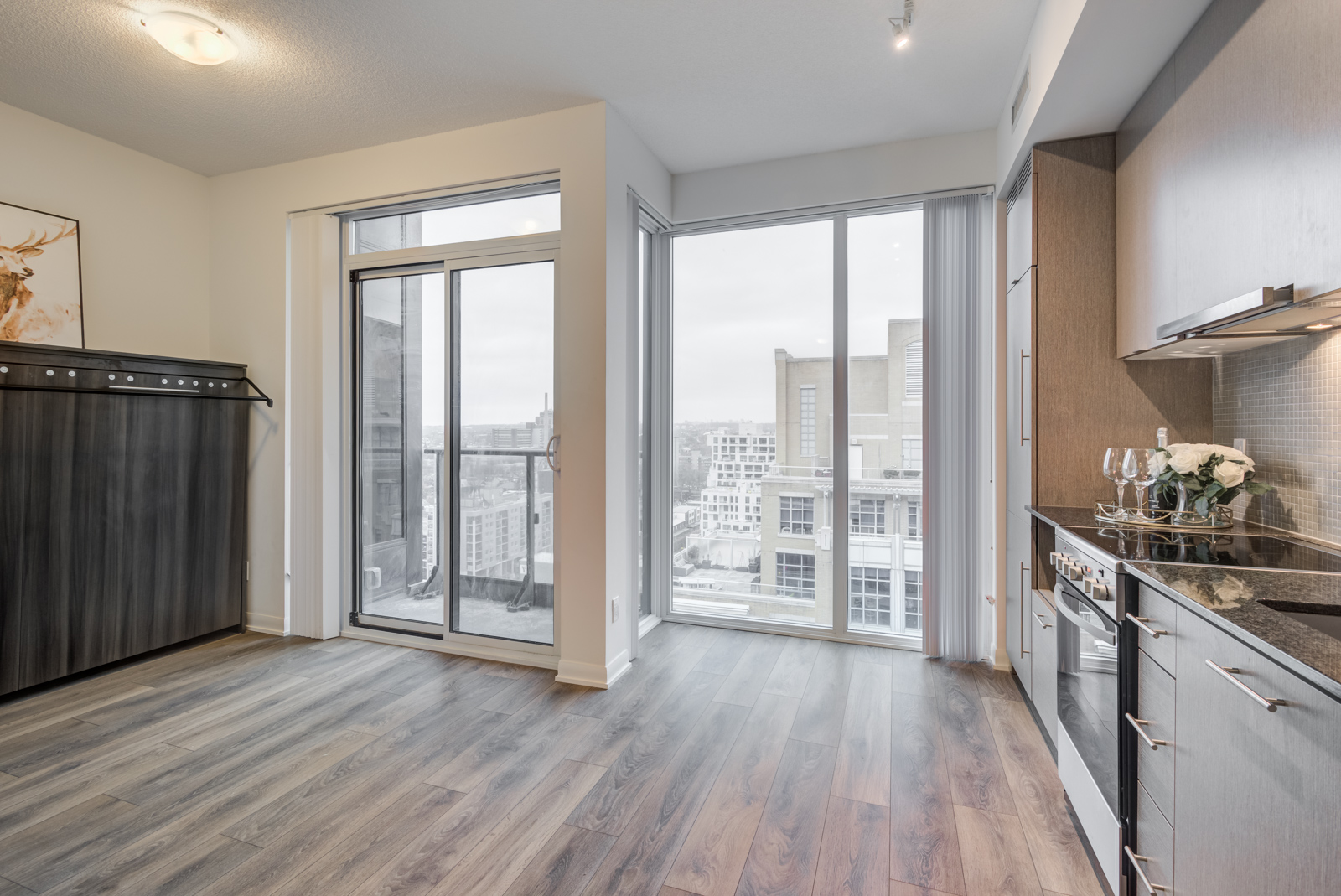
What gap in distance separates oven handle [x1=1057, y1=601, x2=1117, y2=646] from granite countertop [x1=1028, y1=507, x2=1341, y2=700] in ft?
0.70

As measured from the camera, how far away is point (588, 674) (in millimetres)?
2926

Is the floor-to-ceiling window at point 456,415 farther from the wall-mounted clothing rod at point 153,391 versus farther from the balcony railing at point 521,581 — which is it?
the wall-mounted clothing rod at point 153,391

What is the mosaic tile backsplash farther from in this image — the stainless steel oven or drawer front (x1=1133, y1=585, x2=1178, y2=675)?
drawer front (x1=1133, y1=585, x2=1178, y2=675)

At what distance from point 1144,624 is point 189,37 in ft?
11.9

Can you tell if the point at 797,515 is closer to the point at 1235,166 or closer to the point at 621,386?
the point at 621,386

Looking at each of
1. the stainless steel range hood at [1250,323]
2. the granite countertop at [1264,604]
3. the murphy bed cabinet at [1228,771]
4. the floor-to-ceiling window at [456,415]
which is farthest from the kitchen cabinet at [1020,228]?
the floor-to-ceiling window at [456,415]

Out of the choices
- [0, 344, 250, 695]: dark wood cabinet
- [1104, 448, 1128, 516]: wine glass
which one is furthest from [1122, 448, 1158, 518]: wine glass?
[0, 344, 250, 695]: dark wood cabinet

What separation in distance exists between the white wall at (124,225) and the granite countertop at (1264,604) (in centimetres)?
450

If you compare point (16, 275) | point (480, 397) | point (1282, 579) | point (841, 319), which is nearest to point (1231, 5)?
point (1282, 579)

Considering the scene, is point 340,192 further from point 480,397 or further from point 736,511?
point 736,511

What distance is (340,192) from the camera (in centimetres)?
347

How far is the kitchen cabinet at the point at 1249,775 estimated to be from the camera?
2.64 ft

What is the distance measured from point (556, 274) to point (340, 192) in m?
1.45

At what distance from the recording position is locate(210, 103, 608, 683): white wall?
2.93 metres
